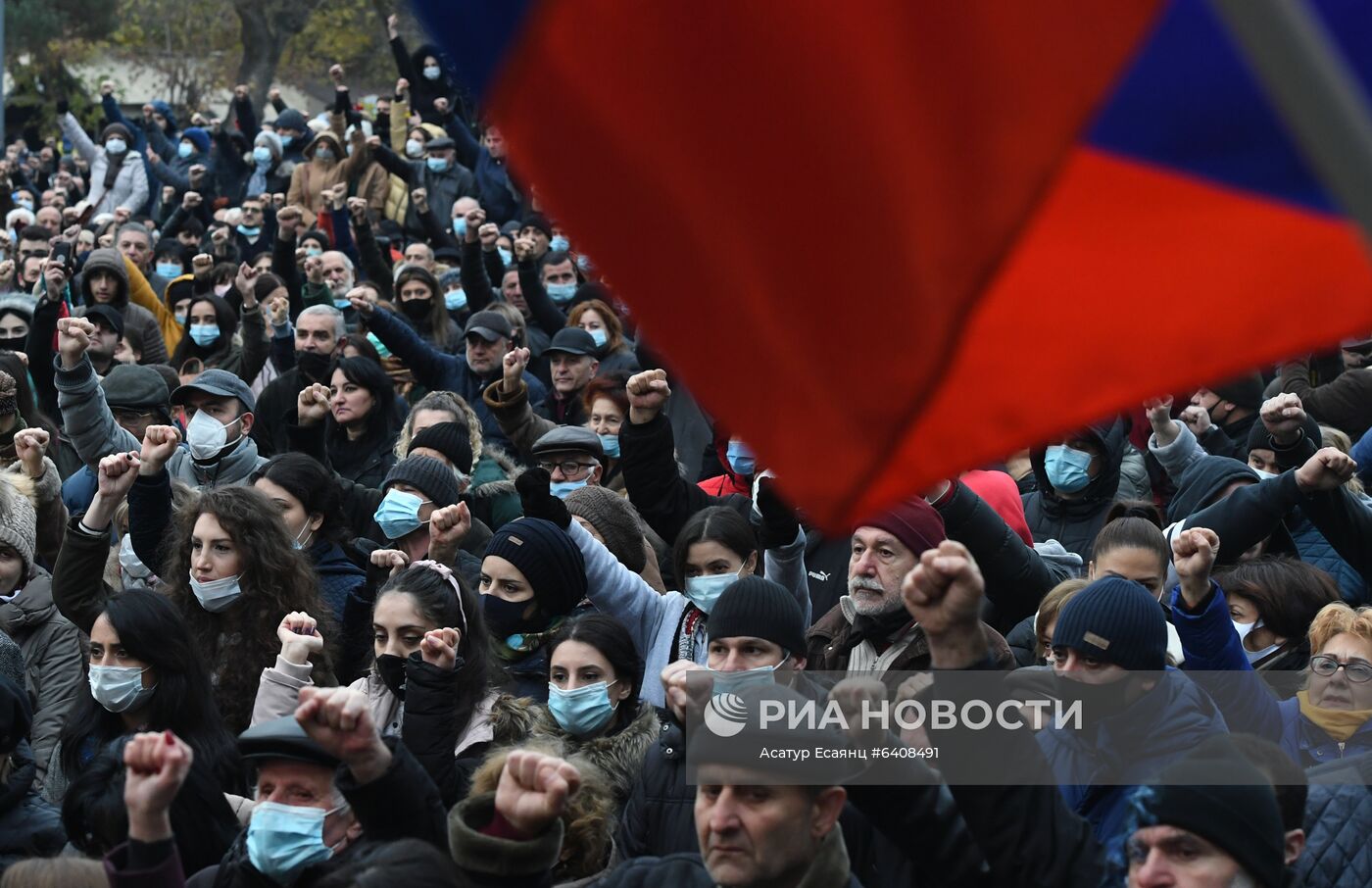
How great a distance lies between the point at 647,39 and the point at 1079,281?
0.66m

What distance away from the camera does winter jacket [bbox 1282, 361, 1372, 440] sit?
7.47m

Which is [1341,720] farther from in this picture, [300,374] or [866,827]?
[300,374]

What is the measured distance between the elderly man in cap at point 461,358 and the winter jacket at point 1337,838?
5.51m

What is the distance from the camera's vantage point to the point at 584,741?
4848 millimetres

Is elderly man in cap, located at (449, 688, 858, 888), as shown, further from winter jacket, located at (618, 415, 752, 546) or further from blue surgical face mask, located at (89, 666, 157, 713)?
winter jacket, located at (618, 415, 752, 546)

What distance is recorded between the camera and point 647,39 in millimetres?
1893

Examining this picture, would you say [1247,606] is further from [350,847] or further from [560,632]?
[350,847]

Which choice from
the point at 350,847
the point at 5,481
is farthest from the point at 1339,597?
the point at 5,481

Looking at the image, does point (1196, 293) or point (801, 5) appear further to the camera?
point (1196, 293)

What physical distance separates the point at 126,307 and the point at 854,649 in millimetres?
7241

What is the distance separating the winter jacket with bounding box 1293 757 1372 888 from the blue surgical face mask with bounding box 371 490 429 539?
11.4 ft

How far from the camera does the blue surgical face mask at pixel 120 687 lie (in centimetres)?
489

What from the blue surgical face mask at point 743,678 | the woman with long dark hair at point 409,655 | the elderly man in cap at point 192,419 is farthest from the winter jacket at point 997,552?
the elderly man in cap at point 192,419

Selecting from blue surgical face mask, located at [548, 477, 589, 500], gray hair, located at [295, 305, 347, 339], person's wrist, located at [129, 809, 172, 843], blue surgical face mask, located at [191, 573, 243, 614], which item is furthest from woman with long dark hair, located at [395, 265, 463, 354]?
person's wrist, located at [129, 809, 172, 843]
